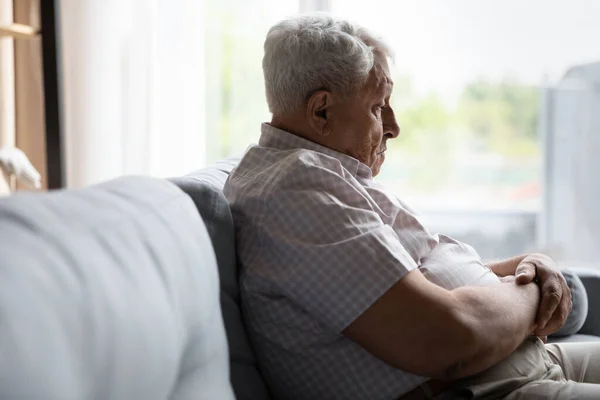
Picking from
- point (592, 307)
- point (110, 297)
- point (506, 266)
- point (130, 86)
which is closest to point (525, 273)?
point (506, 266)

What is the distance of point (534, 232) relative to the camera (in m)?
3.53

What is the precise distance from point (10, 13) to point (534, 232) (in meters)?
2.27

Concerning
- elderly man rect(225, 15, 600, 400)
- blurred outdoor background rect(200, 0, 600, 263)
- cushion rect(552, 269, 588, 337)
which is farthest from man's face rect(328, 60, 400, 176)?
blurred outdoor background rect(200, 0, 600, 263)

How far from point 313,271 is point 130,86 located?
227 cm

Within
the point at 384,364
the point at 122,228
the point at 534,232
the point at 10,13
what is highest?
the point at 10,13

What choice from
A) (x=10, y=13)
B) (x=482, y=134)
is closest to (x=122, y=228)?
(x=10, y=13)

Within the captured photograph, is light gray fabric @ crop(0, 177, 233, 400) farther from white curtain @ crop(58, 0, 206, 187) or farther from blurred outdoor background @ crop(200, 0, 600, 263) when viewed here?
blurred outdoor background @ crop(200, 0, 600, 263)

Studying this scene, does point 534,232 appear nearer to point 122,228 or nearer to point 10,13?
point 10,13

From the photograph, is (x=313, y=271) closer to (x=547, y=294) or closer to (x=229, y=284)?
(x=229, y=284)

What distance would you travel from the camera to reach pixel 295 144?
1.49 metres

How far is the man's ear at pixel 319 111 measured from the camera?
1.49 metres

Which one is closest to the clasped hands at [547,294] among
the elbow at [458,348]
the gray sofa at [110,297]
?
the elbow at [458,348]

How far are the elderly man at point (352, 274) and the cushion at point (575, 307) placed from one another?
46 centimetres

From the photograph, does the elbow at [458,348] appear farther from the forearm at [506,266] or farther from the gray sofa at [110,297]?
the forearm at [506,266]
